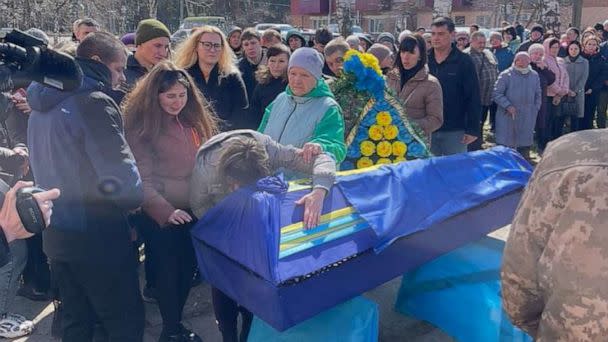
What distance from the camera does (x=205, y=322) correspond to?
3.15 m

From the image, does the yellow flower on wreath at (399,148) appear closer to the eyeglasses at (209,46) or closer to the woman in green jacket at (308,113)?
the woman in green jacket at (308,113)

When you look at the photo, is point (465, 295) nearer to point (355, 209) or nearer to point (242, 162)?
point (355, 209)

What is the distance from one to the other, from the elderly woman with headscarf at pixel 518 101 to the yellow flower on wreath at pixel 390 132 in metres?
3.49

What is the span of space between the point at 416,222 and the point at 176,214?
1087 mm

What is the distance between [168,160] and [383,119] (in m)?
1.28

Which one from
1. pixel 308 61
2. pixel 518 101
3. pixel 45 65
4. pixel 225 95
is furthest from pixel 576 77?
pixel 45 65

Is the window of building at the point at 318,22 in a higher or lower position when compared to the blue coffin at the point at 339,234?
higher

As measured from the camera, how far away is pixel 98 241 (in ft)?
7.08

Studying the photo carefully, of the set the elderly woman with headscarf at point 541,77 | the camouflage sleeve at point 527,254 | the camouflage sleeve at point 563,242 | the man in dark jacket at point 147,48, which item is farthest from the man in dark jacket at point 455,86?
the camouflage sleeve at point 563,242

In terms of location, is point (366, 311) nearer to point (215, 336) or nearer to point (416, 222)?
point (416, 222)

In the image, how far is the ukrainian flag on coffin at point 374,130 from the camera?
10.3 feet

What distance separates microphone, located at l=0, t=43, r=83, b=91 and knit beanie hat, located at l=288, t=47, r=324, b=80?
122 centimetres

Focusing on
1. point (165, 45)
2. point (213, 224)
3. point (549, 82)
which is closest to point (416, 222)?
point (213, 224)

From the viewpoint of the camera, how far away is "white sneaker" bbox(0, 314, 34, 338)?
2.92 metres
